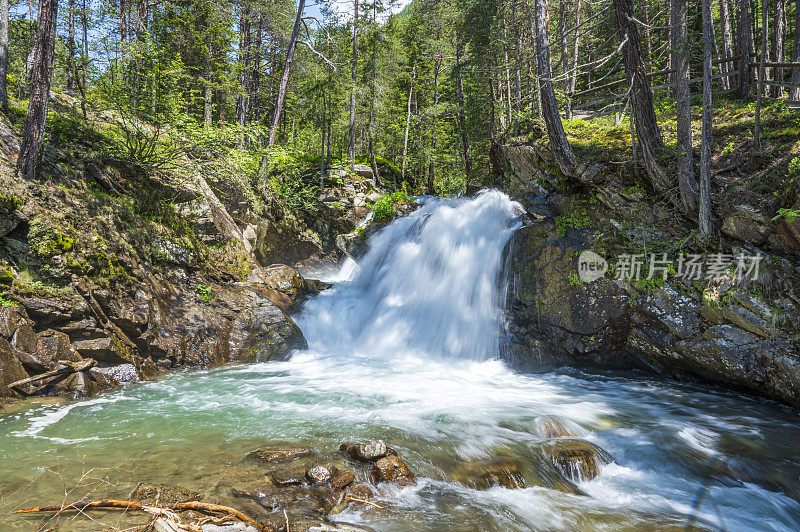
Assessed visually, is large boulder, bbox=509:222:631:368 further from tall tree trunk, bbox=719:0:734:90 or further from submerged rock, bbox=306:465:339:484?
tall tree trunk, bbox=719:0:734:90

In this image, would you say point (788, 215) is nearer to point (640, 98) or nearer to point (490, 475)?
point (640, 98)

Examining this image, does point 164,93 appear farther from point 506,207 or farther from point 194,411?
point 506,207

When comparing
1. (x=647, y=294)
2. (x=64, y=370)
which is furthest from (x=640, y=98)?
Answer: (x=64, y=370)

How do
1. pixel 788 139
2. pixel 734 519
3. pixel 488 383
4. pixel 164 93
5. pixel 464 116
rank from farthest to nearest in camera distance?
1. pixel 464 116
2. pixel 164 93
3. pixel 488 383
4. pixel 788 139
5. pixel 734 519

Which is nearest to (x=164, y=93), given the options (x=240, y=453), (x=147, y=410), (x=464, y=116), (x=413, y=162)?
(x=147, y=410)

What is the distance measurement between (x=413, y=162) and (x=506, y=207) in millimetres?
15962

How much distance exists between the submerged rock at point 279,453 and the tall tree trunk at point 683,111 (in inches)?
309

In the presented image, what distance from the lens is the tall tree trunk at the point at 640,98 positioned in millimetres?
7703

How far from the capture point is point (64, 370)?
18.9 feet

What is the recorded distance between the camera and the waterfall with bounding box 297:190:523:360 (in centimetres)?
935

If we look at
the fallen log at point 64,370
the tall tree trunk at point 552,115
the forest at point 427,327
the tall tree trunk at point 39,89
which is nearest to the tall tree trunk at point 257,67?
the forest at point 427,327

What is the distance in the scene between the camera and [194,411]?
216 inches

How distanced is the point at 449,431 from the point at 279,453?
226 cm

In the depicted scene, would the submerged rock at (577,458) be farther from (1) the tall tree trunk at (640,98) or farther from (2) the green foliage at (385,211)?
(2) the green foliage at (385,211)
